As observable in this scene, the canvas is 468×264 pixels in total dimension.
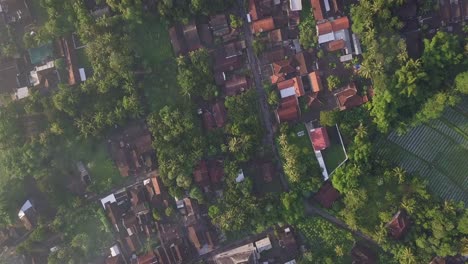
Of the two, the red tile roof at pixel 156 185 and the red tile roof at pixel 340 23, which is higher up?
the red tile roof at pixel 340 23

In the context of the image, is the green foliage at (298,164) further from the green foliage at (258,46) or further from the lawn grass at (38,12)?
the lawn grass at (38,12)

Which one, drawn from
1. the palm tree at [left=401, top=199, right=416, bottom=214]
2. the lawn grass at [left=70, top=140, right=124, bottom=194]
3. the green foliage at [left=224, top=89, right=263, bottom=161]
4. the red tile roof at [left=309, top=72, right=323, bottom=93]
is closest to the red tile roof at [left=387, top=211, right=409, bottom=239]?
the palm tree at [left=401, top=199, right=416, bottom=214]

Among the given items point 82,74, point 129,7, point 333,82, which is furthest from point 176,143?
point 333,82

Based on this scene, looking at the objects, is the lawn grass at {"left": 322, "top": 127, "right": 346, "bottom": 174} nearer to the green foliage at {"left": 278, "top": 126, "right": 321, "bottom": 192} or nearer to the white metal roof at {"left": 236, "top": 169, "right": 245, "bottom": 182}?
the green foliage at {"left": 278, "top": 126, "right": 321, "bottom": 192}

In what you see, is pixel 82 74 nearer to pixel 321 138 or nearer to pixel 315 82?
pixel 315 82

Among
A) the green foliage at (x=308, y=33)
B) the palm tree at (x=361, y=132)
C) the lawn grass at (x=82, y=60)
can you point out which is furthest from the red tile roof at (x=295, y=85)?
the lawn grass at (x=82, y=60)
